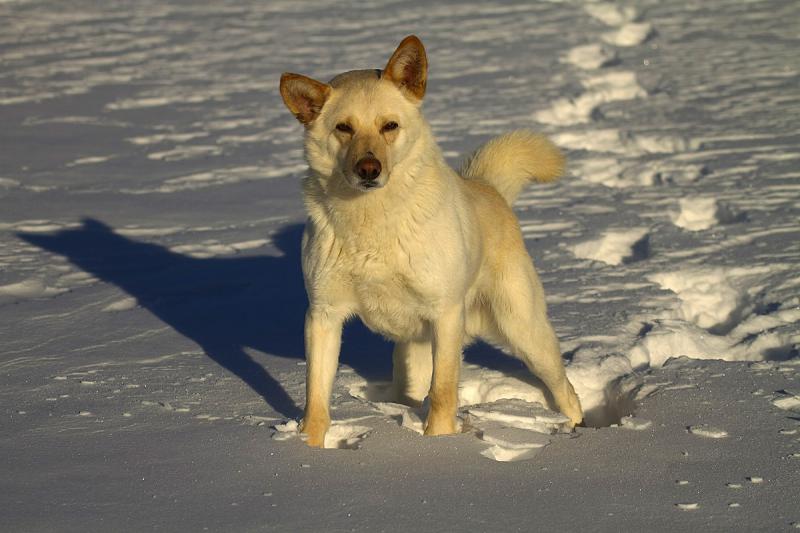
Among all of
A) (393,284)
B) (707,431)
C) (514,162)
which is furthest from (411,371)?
(707,431)

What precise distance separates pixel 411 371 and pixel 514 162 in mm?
1089

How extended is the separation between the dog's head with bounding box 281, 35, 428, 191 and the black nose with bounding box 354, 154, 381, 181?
0.07 ft

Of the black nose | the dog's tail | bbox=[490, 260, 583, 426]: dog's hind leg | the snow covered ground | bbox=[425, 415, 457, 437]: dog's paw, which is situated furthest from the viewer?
the dog's tail

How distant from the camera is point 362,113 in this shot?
3674 mm

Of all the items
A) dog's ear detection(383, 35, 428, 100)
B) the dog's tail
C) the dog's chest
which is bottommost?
the dog's chest

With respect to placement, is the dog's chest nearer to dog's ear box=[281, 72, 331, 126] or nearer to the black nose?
the black nose

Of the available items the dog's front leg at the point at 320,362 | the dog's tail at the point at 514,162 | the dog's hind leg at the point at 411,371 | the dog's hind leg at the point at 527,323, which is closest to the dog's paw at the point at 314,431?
the dog's front leg at the point at 320,362

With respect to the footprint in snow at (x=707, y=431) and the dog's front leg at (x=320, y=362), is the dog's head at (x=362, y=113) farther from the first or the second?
the footprint in snow at (x=707, y=431)

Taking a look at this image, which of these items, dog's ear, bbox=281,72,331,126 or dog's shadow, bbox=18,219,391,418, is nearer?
dog's ear, bbox=281,72,331,126

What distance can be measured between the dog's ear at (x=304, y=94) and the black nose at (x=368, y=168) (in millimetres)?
321

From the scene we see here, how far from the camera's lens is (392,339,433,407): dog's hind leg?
438cm

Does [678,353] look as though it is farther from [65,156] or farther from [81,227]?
[65,156]

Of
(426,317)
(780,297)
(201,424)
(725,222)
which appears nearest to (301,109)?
(426,317)

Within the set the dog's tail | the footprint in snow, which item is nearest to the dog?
the dog's tail
